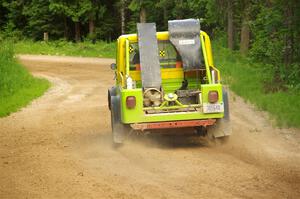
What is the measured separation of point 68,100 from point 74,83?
475 cm

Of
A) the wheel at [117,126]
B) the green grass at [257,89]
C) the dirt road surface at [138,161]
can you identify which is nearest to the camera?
the dirt road surface at [138,161]

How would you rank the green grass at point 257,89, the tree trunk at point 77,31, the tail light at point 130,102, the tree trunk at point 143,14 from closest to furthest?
the tail light at point 130,102 < the green grass at point 257,89 < the tree trunk at point 143,14 < the tree trunk at point 77,31

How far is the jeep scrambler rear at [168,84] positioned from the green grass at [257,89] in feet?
7.82

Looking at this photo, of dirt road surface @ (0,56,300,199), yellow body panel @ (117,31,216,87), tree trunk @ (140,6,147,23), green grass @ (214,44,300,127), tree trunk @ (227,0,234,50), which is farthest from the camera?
tree trunk @ (140,6,147,23)

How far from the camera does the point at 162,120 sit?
1099cm

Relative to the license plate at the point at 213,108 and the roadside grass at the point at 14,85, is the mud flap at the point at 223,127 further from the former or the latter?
the roadside grass at the point at 14,85

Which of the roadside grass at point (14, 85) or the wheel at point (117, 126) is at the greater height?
the wheel at point (117, 126)

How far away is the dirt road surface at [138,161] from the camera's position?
8.20 meters

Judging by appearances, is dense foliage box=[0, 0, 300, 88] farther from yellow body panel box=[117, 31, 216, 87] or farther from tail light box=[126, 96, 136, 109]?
tail light box=[126, 96, 136, 109]

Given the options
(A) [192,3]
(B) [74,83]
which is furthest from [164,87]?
(A) [192,3]

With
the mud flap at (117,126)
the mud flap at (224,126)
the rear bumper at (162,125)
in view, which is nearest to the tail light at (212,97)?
the mud flap at (224,126)

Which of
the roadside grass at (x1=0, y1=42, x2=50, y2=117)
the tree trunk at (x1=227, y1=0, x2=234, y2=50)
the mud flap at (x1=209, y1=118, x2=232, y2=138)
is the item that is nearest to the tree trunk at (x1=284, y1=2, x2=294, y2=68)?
the roadside grass at (x1=0, y1=42, x2=50, y2=117)

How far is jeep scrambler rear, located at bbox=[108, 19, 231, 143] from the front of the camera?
36.1ft

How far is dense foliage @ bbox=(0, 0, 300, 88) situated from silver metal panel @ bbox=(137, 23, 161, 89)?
5976 millimetres
